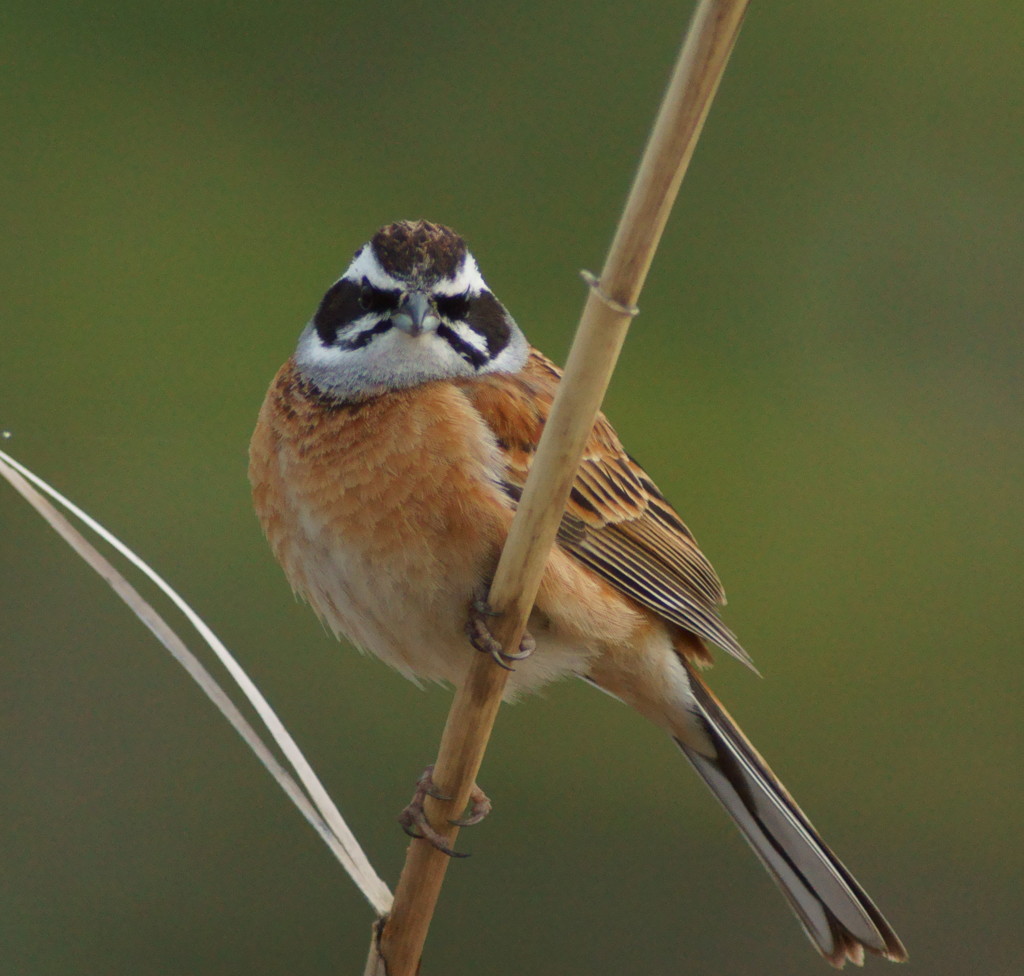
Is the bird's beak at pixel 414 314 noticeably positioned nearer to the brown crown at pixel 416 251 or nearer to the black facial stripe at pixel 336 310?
the brown crown at pixel 416 251

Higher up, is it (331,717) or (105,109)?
(105,109)

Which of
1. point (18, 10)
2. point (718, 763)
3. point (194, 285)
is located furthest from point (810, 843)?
point (18, 10)

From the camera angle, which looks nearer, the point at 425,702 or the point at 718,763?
the point at 718,763

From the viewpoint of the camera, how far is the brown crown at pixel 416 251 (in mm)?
3008

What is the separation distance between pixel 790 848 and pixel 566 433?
1701mm

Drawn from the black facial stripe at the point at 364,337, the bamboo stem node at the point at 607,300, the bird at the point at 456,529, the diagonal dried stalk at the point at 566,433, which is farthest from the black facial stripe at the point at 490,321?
the bamboo stem node at the point at 607,300

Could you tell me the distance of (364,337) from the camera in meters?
3.18

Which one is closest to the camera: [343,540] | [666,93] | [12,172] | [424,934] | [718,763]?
[666,93]

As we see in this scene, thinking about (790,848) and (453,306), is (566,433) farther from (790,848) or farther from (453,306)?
(790,848)

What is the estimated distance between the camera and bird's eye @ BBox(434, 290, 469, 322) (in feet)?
10.1

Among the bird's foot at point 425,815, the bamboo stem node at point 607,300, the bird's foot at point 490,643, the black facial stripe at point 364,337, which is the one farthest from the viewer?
the black facial stripe at point 364,337

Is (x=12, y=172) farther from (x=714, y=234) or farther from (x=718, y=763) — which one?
(x=718, y=763)

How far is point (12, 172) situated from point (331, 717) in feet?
10.3

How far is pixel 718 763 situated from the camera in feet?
11.5
